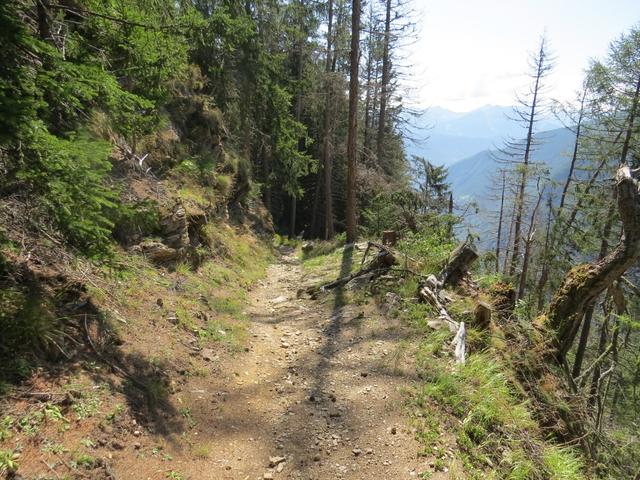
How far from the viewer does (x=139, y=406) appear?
4.48m

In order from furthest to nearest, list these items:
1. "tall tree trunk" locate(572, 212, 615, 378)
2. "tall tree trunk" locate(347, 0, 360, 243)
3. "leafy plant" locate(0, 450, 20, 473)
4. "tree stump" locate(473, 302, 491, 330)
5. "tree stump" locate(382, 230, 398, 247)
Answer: "tall tree trunk" locate(572, 212, 615, 378) → "tall tree trunk" locate(347, 0, 360, 243) → "tree stump" locate(382, 230, 398, 247) → "tree stump" locate(473, 302, 491, 330) → "leafy plant" locate(0, 450, 20, 473)

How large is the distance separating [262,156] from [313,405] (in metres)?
22.0

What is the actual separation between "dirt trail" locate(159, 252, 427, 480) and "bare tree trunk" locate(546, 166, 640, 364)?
10.5ft

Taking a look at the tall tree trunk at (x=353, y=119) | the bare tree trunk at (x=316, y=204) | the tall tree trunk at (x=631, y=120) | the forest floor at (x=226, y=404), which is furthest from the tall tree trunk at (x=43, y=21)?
the bare tree trunk at (x=316, y=204)

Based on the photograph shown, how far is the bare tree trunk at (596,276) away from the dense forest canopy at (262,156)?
0.03 m

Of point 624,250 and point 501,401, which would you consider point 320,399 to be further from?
point 624,250

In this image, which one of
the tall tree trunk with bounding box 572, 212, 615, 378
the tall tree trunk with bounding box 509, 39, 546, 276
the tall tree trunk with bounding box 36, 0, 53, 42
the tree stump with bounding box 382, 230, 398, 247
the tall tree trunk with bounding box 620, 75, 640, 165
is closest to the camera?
the tall tree trunk with bounding box 36, 0, 53, 42

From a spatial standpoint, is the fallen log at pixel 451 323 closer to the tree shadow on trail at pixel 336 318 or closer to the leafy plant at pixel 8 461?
the tree shadow on trail at pixel 336 318

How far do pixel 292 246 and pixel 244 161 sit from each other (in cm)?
634

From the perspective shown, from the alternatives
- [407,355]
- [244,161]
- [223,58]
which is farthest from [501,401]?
[223,58]

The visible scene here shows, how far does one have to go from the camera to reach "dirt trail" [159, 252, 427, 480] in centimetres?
446

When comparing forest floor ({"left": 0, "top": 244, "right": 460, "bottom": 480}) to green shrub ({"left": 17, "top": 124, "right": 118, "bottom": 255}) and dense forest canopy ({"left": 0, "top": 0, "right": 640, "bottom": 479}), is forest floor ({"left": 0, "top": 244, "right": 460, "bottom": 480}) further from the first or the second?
green shrub ({"left": 17, "top": 124, "right": 118, "bottom": 255})

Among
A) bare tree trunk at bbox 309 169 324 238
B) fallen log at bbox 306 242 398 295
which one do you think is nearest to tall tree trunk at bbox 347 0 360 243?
fallen log at bbox 306 242 398 295

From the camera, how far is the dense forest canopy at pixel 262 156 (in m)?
4.05
